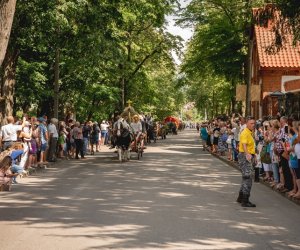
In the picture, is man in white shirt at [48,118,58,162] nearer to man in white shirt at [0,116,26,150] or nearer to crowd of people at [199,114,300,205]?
man in white shirt at [0,116,26,150]

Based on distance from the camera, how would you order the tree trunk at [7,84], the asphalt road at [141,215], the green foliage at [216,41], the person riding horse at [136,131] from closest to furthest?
the asphalt road at [141,215] < the tree trunk at [7,84] < the person riding horse at [136,131] < the green foliage at [216,41]

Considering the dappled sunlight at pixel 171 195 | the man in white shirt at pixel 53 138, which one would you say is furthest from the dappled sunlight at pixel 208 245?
the man in white shirt at pixel 53 138

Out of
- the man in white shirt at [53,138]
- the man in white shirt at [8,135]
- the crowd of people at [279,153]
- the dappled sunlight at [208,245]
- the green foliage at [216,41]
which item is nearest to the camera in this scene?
the dappled sunlight at [208,245]

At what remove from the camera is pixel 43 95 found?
29266 millimetres

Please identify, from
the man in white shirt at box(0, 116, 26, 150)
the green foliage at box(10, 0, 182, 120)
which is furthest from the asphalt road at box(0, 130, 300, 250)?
the green foliage at box(10, 0, 182, 120)

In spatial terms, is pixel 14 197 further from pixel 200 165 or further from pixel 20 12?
pixel 200 165

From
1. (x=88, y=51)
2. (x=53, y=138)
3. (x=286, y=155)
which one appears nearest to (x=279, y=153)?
(x=286, y=155)

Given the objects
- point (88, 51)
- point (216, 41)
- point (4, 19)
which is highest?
point (216, 41)

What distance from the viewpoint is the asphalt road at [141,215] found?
7.48m

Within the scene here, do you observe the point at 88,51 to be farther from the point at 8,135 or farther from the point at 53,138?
the point at 8,135

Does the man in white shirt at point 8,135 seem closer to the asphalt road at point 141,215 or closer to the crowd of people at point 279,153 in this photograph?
the asphalt road at point 141,215

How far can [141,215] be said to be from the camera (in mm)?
9555

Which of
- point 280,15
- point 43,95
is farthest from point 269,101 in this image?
point 280,15

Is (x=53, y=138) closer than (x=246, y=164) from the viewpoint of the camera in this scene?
No
